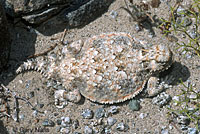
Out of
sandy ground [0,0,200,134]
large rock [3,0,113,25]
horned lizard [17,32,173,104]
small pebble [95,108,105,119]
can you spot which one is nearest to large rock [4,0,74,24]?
large rock [3,0,113,25]

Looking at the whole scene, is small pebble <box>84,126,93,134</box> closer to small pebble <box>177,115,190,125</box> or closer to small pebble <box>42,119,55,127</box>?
small pebble <box>42,119,55,127</box>

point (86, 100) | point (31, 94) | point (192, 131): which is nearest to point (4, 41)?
point (31, 94)

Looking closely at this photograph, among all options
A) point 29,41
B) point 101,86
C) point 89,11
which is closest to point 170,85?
point 101,86

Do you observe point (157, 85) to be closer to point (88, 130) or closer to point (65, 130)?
point (88, 130)

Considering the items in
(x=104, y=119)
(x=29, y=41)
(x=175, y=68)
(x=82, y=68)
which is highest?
(x=29, y=41)

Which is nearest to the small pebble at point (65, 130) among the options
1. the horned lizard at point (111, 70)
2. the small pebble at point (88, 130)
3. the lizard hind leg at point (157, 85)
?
the small pebble at point (88, 130)

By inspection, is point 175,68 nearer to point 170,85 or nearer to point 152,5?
point 170,85
